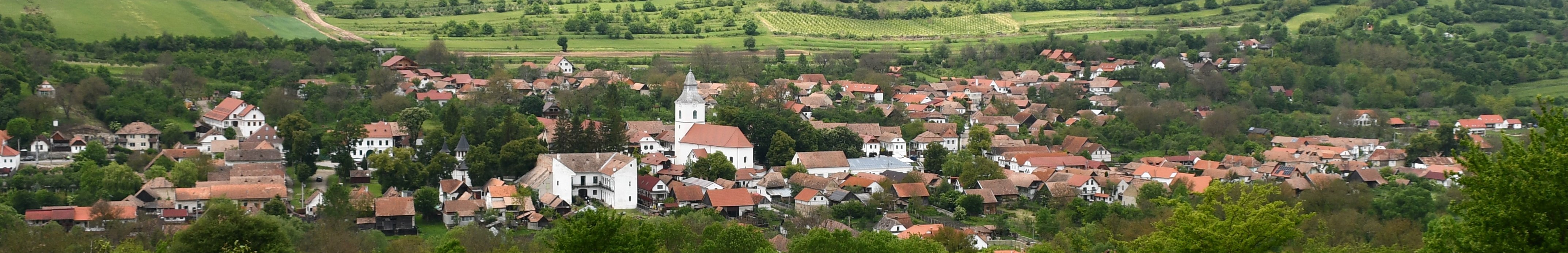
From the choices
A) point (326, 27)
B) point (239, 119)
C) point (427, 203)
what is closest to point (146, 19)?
point (326, 27)

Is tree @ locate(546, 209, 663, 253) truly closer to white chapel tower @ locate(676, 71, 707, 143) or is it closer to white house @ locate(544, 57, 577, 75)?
white chapel tower @ locate(676, 71, 707, 143)

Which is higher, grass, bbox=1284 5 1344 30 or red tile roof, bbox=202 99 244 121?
grass, bbox=1284 5 1344 30

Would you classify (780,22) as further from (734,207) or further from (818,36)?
(734,207)

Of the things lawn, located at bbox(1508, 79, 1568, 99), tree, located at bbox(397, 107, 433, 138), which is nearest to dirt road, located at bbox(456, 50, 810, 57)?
tree, located at bbox(397, 107, 433, 138)

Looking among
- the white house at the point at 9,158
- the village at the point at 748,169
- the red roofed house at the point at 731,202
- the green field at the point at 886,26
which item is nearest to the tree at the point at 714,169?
the village at the point at 748,169

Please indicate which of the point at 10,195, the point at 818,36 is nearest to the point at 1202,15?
the point at 818,36

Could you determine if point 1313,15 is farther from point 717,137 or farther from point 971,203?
point 971,203
